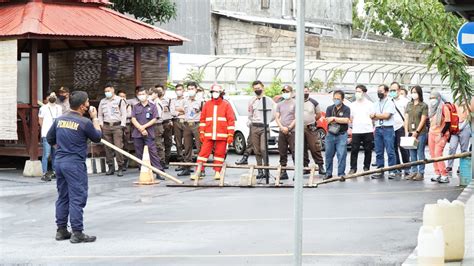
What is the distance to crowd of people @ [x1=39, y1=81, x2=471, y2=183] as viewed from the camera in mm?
18500

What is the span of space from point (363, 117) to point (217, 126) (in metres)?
3.16

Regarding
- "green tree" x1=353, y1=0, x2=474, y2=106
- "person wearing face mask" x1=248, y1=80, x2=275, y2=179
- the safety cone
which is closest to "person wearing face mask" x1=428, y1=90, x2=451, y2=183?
"green tree" x1=353, y1=0, x2=474, y2=106

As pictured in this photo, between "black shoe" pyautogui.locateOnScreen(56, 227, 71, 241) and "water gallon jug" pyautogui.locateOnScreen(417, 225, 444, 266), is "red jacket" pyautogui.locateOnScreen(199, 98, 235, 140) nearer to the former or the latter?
"black shoe" pyautogui.locateOnScreen(56, 227, 71, 241)

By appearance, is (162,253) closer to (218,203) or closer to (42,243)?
(42,243)

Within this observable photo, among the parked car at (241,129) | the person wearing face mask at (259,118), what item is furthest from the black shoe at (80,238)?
the parked car at (241,129)

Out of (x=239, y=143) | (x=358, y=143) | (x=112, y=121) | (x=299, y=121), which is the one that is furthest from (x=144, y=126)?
(x=299, y=121)

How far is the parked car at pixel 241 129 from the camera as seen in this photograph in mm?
26984

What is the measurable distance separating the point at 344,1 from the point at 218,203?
4574 cm

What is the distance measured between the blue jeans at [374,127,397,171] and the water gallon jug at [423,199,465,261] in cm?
962

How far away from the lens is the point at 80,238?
11.5 meters

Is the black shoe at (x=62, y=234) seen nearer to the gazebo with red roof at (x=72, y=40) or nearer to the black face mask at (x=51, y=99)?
the black face mask at (x=51, y=99)

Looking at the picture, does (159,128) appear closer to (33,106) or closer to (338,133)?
(33,106)

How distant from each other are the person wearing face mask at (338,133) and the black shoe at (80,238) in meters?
8.58

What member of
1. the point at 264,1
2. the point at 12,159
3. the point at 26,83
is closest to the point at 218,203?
the point at 26,83
